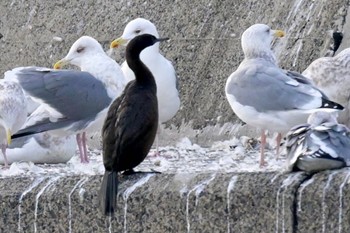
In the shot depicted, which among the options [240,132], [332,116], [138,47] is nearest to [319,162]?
[332,116]

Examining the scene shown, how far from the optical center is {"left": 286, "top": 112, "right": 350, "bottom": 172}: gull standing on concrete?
5637 mm

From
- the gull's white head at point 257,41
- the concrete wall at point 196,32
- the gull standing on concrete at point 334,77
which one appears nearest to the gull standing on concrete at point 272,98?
the gull's white head at point 257,41

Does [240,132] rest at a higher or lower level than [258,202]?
lower

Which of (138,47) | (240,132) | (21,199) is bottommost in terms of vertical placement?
(240,132)

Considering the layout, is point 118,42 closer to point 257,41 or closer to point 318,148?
point 257,41

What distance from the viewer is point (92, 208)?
19.9ft

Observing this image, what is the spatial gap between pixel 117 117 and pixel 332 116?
1091 mm

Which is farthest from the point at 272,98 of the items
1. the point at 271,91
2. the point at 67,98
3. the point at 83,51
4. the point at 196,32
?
the point at 196,32

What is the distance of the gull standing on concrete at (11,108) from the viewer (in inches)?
306

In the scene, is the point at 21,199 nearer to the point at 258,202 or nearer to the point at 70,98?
the point at 258,202

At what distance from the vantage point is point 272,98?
7.27 metres

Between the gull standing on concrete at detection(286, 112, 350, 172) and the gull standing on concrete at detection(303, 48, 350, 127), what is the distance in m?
2.38

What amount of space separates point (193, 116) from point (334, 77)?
2340 mm

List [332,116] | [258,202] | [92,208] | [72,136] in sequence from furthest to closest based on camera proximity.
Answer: [72,136], [332,116], [92,208], [258,202]
